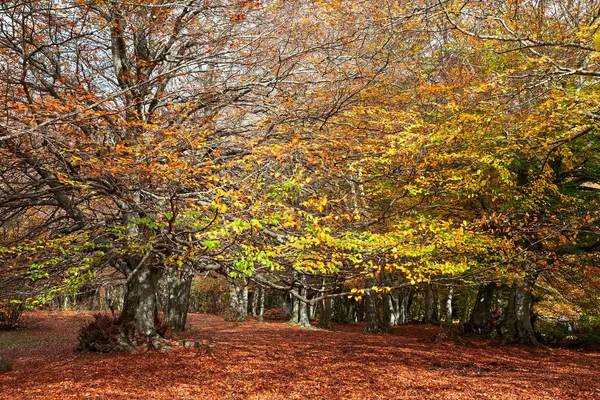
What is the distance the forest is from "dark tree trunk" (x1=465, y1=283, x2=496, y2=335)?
2340 mm

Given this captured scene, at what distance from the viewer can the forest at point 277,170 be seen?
6.46m

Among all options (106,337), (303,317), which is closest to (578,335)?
(303,317)

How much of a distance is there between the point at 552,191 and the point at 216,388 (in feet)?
35.5

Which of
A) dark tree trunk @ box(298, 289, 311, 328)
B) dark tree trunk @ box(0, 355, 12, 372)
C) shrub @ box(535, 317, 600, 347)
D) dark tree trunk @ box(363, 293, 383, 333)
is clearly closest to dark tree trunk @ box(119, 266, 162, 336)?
dark tree trunk @ box(0, 355, 12, 372)

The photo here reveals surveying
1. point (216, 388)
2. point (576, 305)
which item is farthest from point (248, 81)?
point (576, 305)

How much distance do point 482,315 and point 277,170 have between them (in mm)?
12731

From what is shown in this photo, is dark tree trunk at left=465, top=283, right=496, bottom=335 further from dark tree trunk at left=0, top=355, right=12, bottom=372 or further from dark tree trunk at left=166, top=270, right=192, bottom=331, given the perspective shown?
dark tree trunk at left=0, top=355, right=12, bottom=372

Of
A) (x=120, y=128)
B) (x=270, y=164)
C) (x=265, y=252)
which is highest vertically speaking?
(x=120, y=128)

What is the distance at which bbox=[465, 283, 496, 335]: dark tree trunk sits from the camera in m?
16.4

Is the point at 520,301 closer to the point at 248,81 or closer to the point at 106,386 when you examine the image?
the point at 248,81

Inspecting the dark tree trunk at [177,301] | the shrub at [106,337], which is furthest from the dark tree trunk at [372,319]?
the shrub at [106,337]

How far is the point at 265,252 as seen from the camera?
603 centimetres

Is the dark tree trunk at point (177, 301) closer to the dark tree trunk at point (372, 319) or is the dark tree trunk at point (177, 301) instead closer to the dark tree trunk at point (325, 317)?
the dark tree trunk at point (372, 319)

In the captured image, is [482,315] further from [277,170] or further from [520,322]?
[277,170]
